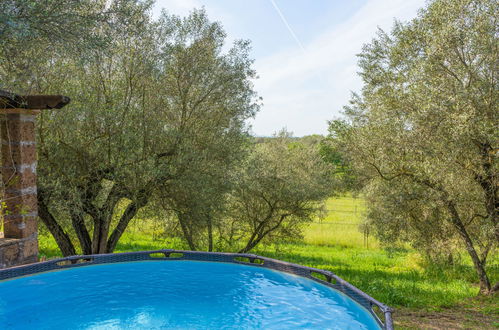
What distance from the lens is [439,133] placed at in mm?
9531

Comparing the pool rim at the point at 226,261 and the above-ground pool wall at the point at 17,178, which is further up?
the above-ground pool wall at the point at 17,178

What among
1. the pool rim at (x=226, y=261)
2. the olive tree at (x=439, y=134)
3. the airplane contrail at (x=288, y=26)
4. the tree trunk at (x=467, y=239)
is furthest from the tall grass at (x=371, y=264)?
the airplane contrail at (x=288, y=26)

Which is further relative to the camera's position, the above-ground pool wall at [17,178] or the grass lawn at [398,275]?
the grass lawn at [398,275]

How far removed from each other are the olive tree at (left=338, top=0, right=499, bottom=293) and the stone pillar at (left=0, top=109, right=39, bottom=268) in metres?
9.33

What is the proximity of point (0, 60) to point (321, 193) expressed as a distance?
11172mm

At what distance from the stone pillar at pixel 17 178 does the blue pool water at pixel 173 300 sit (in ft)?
2.67

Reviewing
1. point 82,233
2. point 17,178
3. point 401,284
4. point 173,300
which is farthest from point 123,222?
point 401,284

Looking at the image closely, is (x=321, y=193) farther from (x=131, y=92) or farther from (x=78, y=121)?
(x=78, y=121)

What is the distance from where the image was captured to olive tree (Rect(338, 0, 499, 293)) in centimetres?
942

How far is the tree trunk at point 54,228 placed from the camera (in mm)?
10295

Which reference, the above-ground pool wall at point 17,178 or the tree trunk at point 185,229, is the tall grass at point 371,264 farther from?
the above-ground pool wall at point 17,178

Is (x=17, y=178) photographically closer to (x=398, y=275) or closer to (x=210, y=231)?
(x=210, y=231)

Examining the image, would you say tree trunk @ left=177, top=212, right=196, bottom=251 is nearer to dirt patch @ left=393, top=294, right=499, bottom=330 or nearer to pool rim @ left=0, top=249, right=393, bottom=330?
pool rim @ left=0, top=249, right=393, bottom=330

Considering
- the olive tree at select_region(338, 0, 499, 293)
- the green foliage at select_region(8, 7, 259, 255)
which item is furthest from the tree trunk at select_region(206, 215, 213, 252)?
the olive tree at select_region(338, 0, 499, 293)
